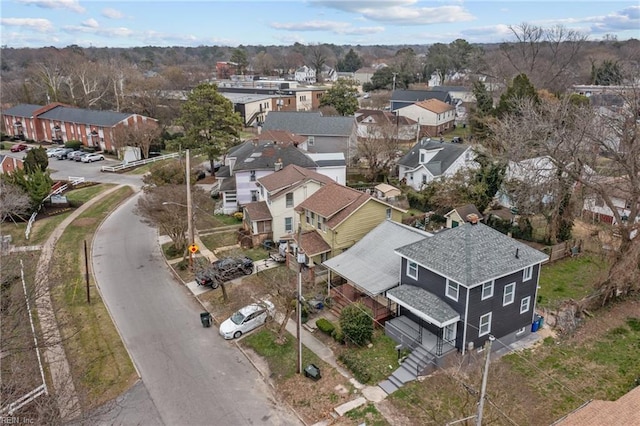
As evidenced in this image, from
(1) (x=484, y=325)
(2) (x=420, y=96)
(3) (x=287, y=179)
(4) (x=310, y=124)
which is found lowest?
(1) (x=484, y=325)

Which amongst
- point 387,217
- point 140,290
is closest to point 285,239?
point 387,217

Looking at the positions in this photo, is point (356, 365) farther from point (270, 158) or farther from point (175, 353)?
point (270, 158)

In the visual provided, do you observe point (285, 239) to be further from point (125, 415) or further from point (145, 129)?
point (145, 129)

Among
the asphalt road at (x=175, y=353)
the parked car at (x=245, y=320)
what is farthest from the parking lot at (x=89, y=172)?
the parked car at (x=245, y=320)

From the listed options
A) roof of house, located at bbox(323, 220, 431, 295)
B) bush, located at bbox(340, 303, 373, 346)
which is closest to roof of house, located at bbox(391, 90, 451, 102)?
roof of house, located at bbox(323, 220, 431, 295)

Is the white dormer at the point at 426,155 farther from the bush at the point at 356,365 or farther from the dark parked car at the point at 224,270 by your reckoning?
the bush at the point at 356,365

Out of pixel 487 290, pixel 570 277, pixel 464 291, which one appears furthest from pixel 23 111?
pixel 570 277
